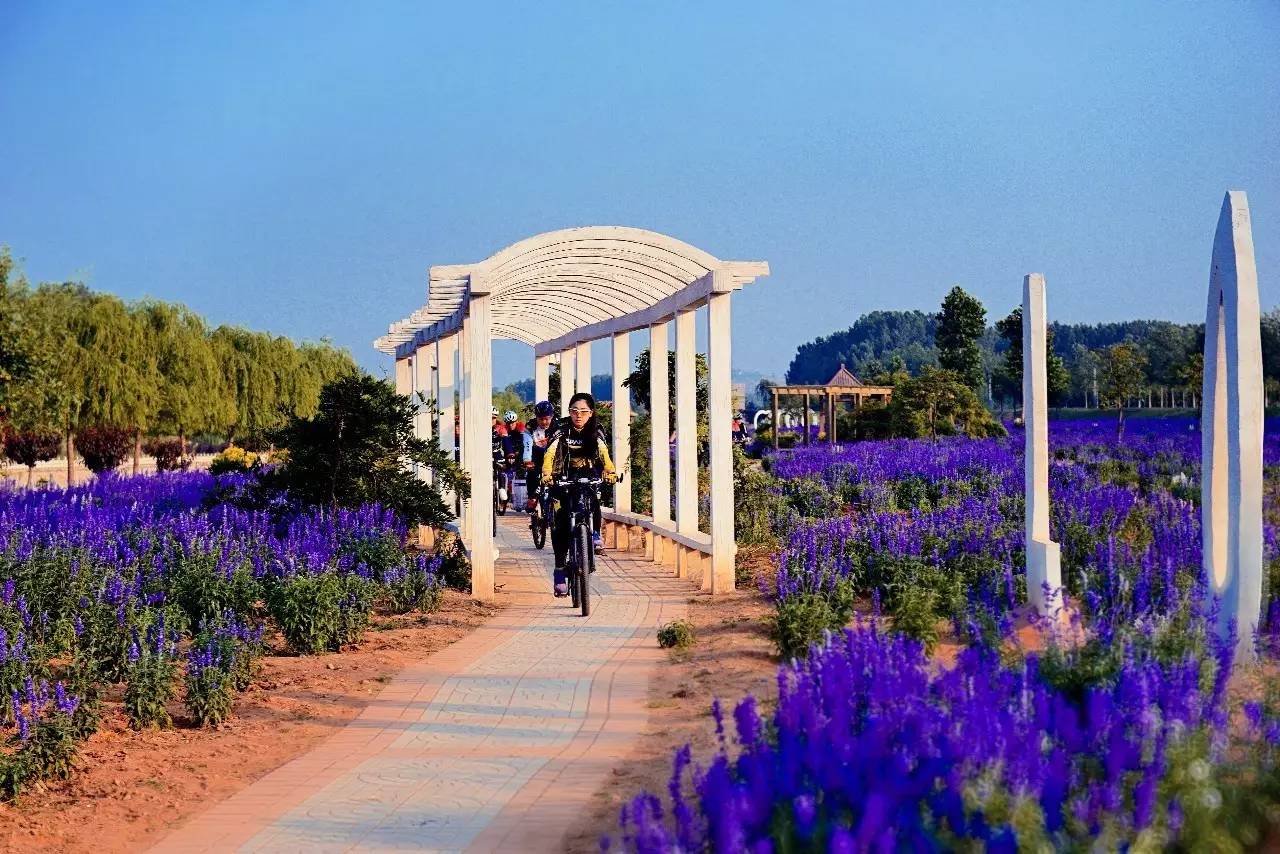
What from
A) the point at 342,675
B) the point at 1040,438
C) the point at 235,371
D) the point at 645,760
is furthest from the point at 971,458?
the point at 235,371

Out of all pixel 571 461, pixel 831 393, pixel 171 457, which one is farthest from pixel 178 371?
pixel 571 461

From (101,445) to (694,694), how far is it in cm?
3451

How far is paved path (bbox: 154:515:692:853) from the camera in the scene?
18.6ft

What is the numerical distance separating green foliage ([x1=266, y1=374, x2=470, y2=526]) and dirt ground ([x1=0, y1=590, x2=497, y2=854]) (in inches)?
184

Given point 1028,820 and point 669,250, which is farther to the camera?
point 669,250

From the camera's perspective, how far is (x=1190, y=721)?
4727 millimetres

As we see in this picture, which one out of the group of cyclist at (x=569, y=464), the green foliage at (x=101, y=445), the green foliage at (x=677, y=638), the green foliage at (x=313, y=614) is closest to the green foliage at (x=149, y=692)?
the green foliage at (x=313, y=614)

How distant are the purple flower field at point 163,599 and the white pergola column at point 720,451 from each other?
258cm

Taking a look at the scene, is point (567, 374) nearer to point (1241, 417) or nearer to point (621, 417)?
point (621, 417)

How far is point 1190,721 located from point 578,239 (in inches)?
362

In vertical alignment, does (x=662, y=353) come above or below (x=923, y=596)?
above

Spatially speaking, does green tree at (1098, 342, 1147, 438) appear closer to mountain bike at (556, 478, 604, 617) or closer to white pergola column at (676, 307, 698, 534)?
white pergola column at (676, 307, 698, 534)

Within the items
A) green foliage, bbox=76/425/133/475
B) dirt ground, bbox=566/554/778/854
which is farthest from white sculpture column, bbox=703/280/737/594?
green foliage, bbox=76/425/133/475

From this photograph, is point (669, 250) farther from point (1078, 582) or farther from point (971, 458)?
point (971, 458)
